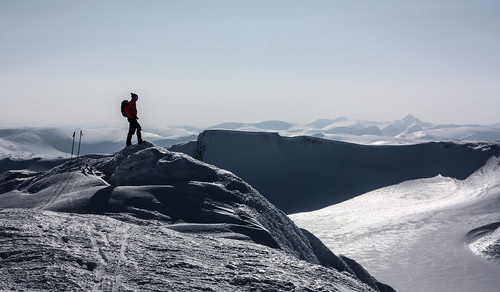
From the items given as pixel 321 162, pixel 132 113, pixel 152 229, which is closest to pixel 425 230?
pixel 321 162

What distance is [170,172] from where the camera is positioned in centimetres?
1104

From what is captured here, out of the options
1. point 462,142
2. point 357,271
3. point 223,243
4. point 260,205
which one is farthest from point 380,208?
point 223,243

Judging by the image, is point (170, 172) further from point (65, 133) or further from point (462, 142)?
point (65, 133)

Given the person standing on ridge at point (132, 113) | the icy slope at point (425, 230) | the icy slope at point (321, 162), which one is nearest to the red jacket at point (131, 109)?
the person standing on ridge at point (132, 113)

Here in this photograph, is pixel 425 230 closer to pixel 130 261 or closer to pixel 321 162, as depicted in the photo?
pixel 321 162

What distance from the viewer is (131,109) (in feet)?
37.3

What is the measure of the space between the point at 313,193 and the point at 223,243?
28279mm

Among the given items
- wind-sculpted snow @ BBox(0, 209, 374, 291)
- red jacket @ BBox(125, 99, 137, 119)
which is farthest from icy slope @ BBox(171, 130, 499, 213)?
wind-sculpted snow @ BBox(0, 209, 374, 291)

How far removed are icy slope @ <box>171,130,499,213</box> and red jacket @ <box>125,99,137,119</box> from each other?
24017 mm

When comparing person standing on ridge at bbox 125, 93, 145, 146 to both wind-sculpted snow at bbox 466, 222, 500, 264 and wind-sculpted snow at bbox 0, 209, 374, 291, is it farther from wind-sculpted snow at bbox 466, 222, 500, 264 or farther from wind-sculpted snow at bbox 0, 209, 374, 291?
wind-sculpted snow at bbox 466, 222, 500, 264

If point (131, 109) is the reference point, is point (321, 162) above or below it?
below

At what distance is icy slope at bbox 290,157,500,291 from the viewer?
18.8 meters

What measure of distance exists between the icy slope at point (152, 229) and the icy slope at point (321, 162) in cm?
2348

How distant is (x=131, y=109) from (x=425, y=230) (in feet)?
61.2
